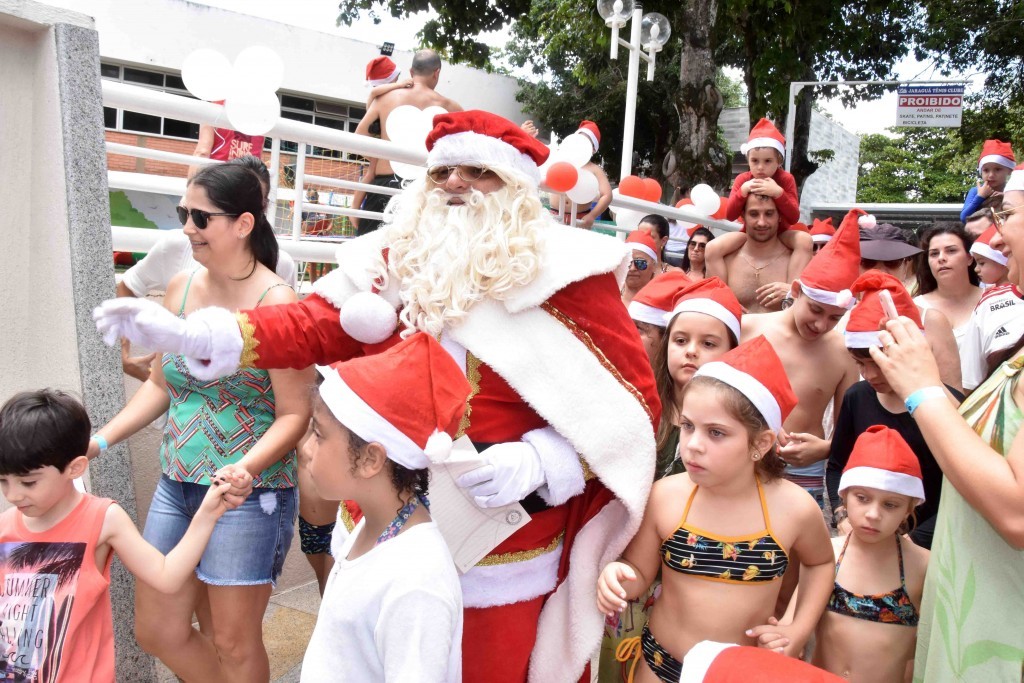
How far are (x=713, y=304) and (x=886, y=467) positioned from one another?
0.90m

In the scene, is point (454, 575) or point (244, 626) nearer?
point (454, 575)

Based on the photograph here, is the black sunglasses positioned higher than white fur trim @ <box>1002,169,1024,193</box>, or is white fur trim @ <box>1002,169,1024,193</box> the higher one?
white fur trim @ <box>1002,169,1024,193</box>

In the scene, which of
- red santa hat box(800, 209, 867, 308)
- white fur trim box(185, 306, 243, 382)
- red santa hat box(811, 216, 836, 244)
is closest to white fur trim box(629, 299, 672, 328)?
red santa hat box(800, 209, 867, 308)

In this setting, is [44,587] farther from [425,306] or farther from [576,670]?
[576,670]

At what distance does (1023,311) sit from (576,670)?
7.03 ft

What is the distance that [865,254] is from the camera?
18.9 ft

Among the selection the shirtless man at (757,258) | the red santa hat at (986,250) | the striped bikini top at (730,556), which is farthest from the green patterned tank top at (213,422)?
the red santa hat at (986,250)

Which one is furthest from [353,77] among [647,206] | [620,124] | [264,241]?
[264,241]

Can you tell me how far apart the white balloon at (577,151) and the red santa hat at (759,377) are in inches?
152

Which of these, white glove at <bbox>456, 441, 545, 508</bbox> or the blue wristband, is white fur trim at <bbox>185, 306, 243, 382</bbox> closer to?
white glove at <bbox>456, 441, 545, 508</bbox>

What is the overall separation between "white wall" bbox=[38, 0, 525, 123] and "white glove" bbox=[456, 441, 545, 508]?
1829 centimetres

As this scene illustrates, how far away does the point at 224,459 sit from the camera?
8.88 ft

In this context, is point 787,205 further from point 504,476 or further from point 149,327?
point 149,327

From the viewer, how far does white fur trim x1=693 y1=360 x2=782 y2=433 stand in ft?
8.03
